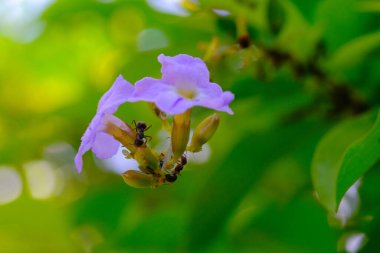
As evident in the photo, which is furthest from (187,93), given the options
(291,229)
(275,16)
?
(291,229)

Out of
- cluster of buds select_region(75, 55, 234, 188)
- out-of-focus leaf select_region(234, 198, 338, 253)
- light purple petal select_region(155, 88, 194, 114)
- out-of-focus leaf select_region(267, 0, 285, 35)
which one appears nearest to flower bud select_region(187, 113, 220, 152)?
cluster of buds select_region(75, 55, 234, 188)

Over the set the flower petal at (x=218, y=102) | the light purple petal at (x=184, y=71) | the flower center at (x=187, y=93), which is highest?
the flower petal at (x=218, y=102)

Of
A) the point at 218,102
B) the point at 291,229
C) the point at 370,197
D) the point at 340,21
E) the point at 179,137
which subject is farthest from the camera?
the point at 291,229

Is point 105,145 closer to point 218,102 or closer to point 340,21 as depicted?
point 218,102

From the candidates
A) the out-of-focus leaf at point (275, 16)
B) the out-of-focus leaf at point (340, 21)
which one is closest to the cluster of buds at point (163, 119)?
the out-of-focus leaf at point (275, 16)

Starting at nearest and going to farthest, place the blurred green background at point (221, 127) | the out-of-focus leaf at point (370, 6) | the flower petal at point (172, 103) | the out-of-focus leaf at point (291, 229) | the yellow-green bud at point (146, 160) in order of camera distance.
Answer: the flower petal at point (172, 103) → the yellow-green bud at point (146, 160) → the out-of-focus leaf at point (370, 6) → the blurred green background at point (221, 127) → the out-of-focus leaf at point (291, 229)

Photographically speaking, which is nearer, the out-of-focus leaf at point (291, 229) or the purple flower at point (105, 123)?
the purple flower at point (105, 123)

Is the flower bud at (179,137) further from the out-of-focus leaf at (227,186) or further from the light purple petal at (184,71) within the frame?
the out-of-focus leaf at (227,186)

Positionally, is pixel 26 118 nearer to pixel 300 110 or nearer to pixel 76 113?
pixel 76 113
